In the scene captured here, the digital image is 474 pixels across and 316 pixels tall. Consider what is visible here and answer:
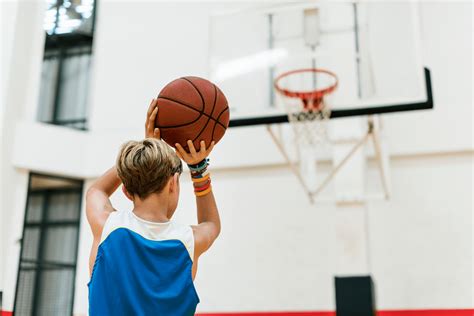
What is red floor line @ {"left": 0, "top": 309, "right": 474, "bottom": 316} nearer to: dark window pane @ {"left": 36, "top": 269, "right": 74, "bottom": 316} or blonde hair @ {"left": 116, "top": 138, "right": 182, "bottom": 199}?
dark window pane @ {"left": 36, "top": 269, "right": 74, "bottom": 316}

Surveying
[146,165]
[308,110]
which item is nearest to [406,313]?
[308,110]

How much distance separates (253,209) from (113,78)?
88.8 inches

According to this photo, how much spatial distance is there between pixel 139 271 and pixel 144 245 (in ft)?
0.23

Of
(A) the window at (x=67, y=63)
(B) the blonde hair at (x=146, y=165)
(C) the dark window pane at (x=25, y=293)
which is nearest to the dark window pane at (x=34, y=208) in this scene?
(C) the dark window pane at (x=25, y=293)

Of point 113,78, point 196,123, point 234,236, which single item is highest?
point 113,78

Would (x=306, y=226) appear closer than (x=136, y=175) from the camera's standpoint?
No

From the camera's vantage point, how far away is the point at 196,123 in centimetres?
215

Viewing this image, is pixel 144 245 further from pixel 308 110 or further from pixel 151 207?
pixel 308 110

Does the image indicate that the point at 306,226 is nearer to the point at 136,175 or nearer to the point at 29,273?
the point at 29,273

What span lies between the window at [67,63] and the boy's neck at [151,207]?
18.0ft

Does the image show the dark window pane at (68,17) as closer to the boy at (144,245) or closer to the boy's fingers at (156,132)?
the boy's fingers at (156,132)

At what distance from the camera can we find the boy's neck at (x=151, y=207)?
65.3 inches

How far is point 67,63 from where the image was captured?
23.4ft

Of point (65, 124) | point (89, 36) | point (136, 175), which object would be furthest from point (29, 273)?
point (136, 175)
